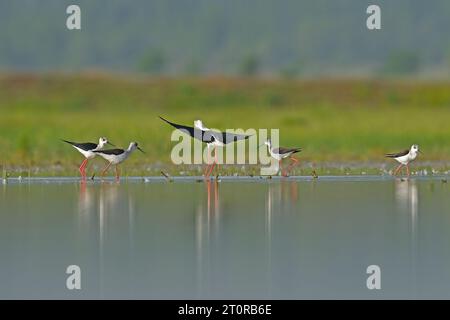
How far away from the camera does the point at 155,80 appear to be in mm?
31688

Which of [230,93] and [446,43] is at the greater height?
[446,43]

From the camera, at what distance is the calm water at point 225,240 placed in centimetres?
710

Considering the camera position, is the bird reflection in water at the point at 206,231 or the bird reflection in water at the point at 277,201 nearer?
the bird reflection in water at the point at 206,231

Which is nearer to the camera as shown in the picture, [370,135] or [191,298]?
[191,298]

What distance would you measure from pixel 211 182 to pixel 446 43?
34294 millimetres

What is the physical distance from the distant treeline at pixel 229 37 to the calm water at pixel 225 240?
21324mm

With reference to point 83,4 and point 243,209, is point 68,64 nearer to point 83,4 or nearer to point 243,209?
point 83,4

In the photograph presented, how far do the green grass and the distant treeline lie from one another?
2862mm

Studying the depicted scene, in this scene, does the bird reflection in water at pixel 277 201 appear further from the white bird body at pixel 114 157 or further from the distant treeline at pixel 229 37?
the distant treeline at pixel 229 37

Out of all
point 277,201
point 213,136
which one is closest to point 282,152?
point 213,136

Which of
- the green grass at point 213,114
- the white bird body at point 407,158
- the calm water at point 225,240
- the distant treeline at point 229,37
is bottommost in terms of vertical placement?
the calm water at point 225,240

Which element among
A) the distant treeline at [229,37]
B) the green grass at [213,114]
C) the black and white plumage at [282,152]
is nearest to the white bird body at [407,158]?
the black and white plumage at [282,152]

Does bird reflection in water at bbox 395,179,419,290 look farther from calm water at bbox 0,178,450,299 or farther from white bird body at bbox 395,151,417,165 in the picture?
white bird body at bbox 395,151,417,165
